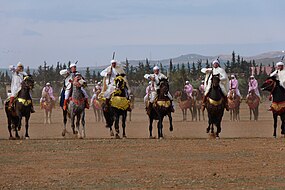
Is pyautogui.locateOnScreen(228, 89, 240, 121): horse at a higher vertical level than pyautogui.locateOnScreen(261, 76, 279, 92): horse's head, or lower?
lower

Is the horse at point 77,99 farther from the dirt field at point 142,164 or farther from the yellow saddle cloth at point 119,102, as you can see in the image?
the dirt field at point 142,164

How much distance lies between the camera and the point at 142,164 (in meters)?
20.2

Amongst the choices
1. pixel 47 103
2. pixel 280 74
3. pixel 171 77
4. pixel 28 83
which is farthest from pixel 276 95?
pixel 171 77

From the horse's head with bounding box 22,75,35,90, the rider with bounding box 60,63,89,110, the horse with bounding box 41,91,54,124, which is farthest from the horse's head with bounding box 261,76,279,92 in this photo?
the horse with bounding box 41,91,54,124

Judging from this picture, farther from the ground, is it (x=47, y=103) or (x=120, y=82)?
(x=120, y=82)

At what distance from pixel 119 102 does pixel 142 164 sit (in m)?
8.35

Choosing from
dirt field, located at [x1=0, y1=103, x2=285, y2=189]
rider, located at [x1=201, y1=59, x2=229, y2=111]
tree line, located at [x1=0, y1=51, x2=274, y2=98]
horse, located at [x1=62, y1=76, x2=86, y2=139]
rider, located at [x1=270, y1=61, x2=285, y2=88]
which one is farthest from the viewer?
tree line, located at [x1=0, y1=51, x2=274, y2=98]

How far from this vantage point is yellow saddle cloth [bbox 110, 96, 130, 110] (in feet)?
93.4

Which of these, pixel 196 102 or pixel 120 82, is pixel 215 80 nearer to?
pixel 120 82

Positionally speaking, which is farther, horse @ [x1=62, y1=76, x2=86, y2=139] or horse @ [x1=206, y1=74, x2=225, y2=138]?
horse @ [x1=62, y1=76, x2=86, y2=139]

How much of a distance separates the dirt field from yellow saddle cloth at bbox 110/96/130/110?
1.31 m

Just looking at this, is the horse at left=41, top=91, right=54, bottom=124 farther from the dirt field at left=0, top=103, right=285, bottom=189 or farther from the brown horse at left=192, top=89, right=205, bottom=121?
the dirt field at left=0, top=103, right=285, bottom=189

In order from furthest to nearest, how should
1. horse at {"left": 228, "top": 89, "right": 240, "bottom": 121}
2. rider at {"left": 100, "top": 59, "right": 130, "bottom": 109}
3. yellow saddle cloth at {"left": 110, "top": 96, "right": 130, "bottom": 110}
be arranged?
horse at {"left": 228, "top": 89, "right": 240, "bottom": 121}, rider at {"left": 100, "top": 59, "right": 130, "bottom": 109}, yellow saddle cloth at {"left": 110, "top": 96, "right": 130, "bottom": 110}

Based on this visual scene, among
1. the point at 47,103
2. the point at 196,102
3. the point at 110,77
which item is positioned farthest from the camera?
the point at 196,102
